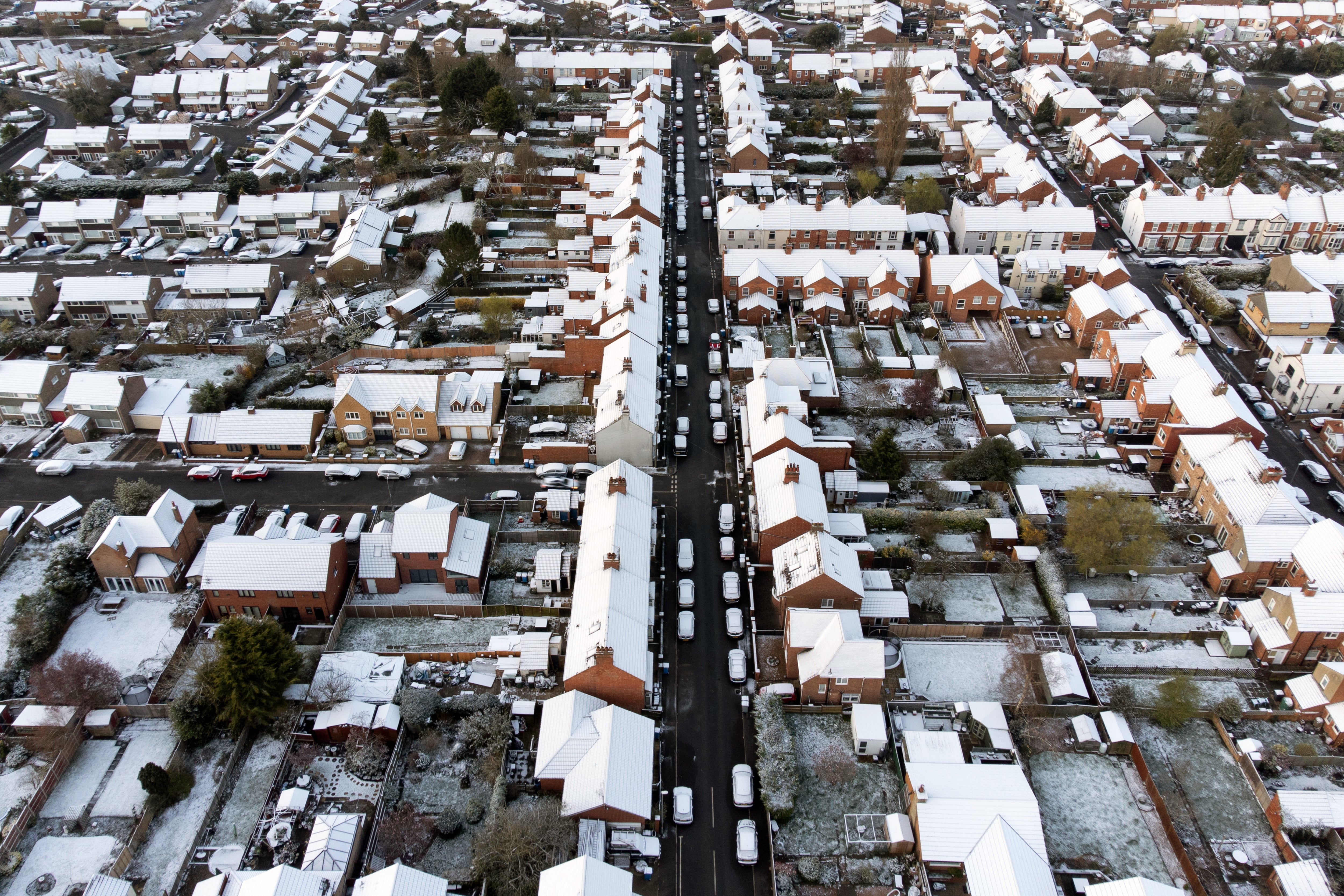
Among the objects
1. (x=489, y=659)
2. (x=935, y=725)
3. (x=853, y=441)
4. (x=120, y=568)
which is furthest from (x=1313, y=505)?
(x=120, y=568)

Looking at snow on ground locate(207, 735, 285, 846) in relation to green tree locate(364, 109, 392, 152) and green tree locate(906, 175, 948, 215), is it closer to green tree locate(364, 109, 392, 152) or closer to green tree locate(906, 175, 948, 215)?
green tree locate(906, 175, 948, 215)

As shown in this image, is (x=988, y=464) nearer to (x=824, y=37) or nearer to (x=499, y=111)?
(x=499, y=111)

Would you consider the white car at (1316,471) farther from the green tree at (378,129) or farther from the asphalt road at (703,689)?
the green tree at (378,129)

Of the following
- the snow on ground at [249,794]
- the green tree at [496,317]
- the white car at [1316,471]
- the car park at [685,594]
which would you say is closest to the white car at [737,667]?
the car park at [685,594]

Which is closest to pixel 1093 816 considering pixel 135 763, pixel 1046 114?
pixel 135 763

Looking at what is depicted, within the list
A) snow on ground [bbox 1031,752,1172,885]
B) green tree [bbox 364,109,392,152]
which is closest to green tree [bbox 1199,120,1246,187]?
snow on ground [bbox 1031,752,1172,885]

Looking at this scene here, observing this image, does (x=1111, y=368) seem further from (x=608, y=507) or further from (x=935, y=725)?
(x=608, y=507)
